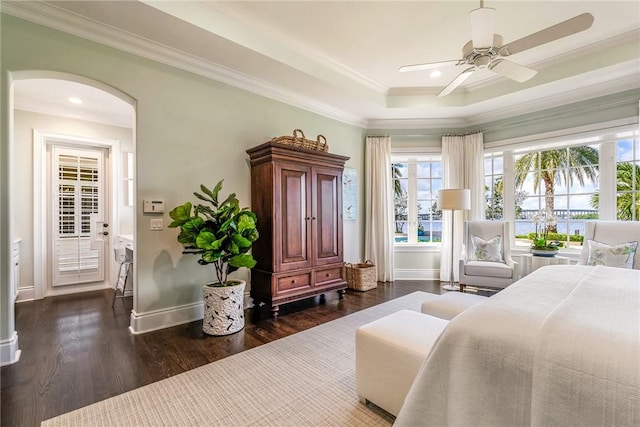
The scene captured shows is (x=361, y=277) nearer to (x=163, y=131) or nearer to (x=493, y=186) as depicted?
(x=493, y=186)

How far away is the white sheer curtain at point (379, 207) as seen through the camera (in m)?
4.74

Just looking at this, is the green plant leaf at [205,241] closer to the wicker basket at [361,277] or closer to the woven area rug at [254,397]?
Answer: the woven area rug at [254,397]

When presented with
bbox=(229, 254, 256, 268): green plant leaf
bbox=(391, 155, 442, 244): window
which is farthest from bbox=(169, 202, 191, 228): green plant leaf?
bbox=(391, 155, 442, 244): window

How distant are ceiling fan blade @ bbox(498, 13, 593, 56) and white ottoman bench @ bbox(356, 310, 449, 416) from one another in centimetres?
206

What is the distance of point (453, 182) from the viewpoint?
→ 15.4ft

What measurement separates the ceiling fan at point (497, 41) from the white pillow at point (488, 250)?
2.23 metres

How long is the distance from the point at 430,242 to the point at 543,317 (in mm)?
4151

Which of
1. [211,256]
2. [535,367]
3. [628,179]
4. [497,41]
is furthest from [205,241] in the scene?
[628,179]

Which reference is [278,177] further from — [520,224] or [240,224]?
[520,224]

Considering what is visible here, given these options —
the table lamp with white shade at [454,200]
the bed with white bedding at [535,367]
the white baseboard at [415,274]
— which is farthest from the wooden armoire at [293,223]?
the bed with white bedding at [535,367]

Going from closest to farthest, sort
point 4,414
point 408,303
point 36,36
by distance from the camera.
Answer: point 4,414 < point 36,36 < point 408,303

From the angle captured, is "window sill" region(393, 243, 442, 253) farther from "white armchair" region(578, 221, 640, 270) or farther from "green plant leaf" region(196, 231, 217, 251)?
"green plant leaf" region(196, 231, 217, 251)

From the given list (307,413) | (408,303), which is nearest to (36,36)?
(307,413)

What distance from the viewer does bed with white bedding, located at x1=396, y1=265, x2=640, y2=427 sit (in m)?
0.75
